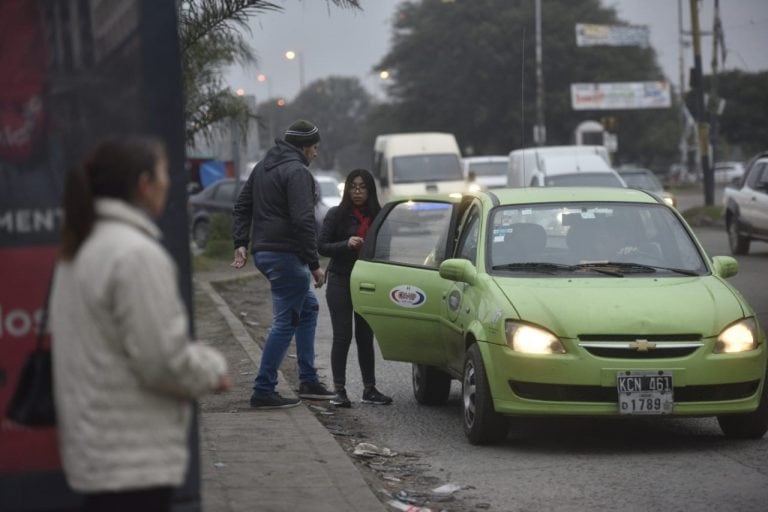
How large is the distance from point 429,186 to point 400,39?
144 feet

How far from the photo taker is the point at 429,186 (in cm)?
3725

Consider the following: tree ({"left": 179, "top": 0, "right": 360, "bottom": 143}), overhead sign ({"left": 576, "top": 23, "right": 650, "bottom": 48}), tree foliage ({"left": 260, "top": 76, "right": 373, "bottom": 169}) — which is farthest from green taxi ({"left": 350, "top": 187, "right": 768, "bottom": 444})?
tree foliage ({"left": 260, "top": 76, "right": 373, "bottom": 169})

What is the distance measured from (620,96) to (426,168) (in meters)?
36.5

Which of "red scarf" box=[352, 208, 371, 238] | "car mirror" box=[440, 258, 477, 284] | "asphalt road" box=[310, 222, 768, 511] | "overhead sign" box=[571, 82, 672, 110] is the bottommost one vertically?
"asphalt road" box=[310, 222, 768, 511]

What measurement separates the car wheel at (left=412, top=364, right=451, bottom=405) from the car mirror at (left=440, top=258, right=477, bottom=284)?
51.8 inches

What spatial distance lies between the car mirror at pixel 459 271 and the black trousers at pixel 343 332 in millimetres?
1328

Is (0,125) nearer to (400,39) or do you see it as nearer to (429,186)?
(429,186)

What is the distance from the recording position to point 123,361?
3.83 metres

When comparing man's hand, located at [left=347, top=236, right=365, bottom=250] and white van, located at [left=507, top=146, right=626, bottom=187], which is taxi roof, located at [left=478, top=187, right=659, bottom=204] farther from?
white van, located at [left=507, top=146, right=626, bottom=187]

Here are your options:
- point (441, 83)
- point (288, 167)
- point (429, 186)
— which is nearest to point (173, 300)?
point (288, 167)

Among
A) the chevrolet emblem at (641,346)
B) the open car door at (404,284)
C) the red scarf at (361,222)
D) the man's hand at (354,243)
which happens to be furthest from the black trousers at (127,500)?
the red scarf at (361,222)

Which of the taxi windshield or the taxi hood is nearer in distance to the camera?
the taxi hood

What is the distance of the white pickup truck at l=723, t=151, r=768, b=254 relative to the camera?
22875 millimetres

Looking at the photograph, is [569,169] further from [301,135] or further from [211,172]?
[211,172]
